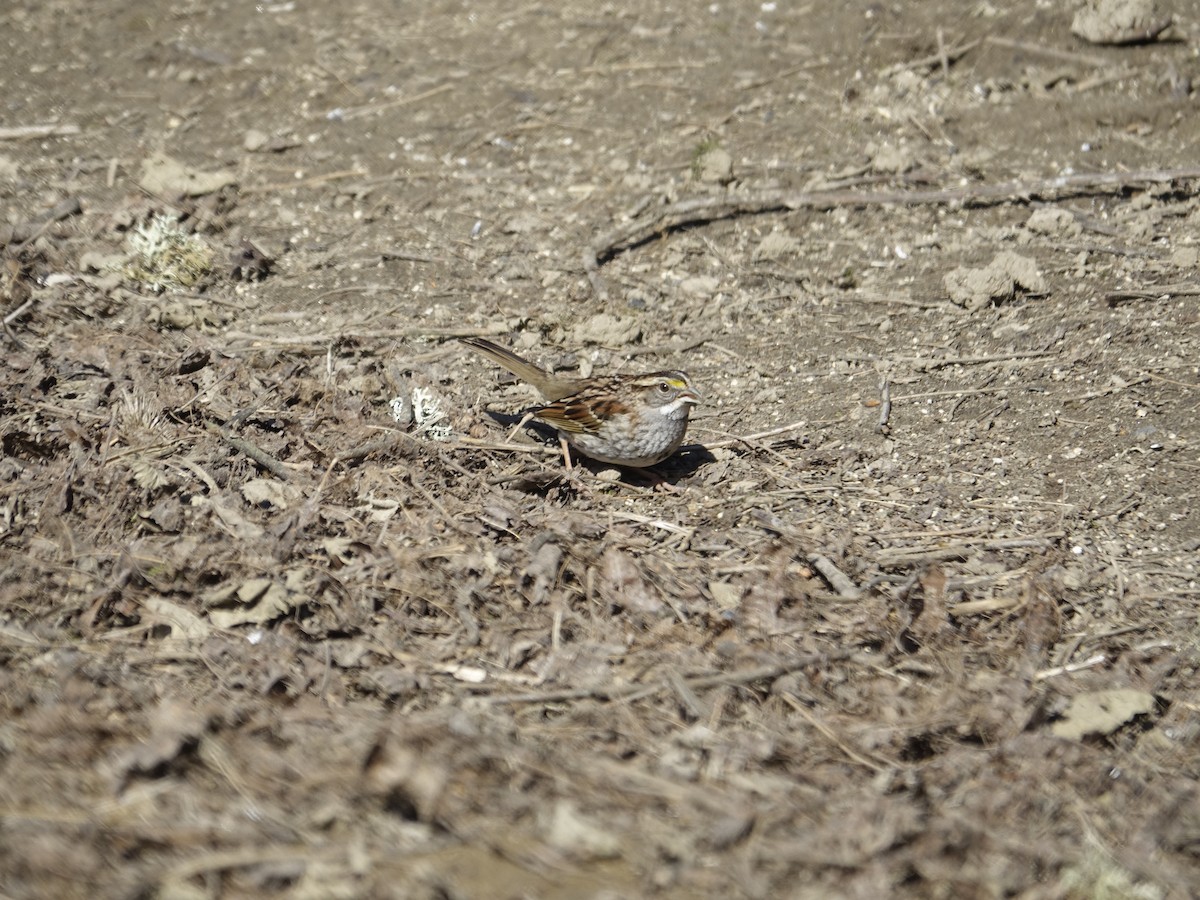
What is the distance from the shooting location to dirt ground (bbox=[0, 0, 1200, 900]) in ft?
12.3

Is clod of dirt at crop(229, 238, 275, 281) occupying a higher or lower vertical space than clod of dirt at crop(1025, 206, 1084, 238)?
higher

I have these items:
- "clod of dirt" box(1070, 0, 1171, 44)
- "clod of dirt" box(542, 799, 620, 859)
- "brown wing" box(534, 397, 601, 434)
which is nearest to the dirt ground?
"clod of dirt" box(542, 799, 620, 859)

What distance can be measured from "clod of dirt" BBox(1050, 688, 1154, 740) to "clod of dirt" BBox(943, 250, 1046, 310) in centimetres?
320

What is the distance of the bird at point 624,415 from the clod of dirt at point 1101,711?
2.39 meters

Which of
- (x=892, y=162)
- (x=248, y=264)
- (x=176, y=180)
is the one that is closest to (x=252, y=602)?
(x=248, y=264)

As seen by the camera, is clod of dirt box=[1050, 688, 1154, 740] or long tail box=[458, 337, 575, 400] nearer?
clod of dirt box=[1050, 688, 1154, 740]

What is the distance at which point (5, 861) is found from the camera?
3404 mm

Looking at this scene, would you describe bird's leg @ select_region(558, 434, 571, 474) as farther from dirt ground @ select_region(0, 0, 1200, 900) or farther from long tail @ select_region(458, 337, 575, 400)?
long tail @ select_region(458, 337, 575, 400)

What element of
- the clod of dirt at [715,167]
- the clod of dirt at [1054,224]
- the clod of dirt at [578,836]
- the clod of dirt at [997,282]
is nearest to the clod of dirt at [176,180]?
the clod of dirt at [715,167]

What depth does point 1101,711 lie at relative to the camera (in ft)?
14.9

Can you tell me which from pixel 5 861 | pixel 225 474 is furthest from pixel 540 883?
pixel 225 474

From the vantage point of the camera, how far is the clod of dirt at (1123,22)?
349 inches

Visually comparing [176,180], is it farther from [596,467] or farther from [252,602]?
[252,602]

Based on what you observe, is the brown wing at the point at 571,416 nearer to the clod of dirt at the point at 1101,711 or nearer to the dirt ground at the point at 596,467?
the dirt ground at the point at 596,467
